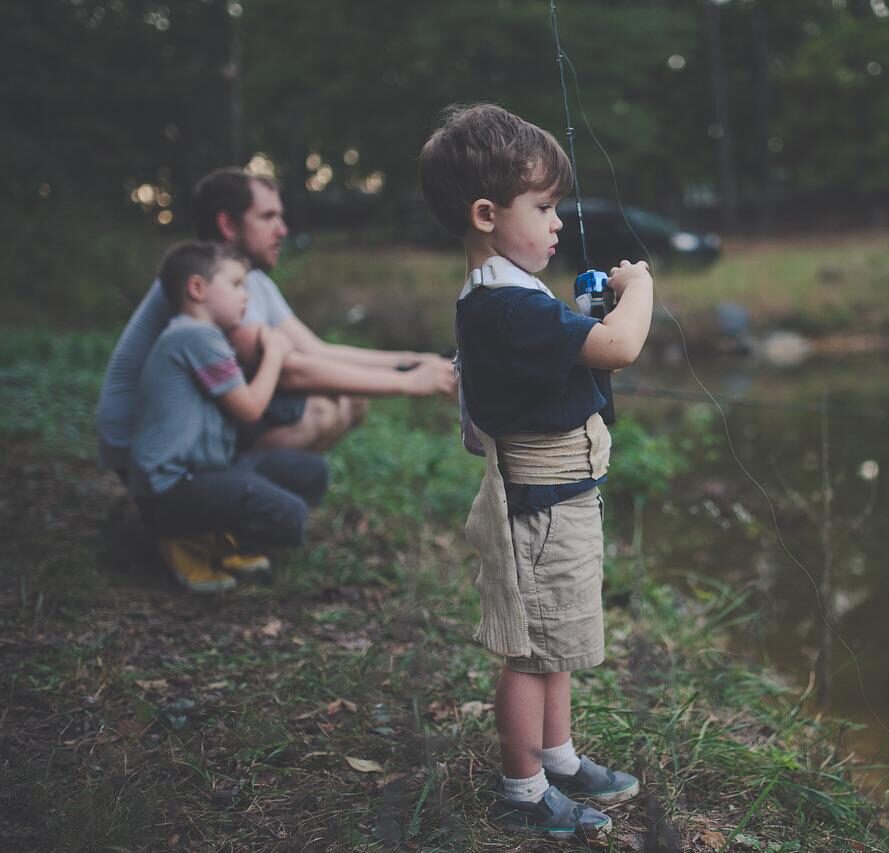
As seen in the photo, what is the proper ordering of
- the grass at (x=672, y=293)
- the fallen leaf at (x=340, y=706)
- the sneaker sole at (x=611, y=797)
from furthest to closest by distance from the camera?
the grass at (x=672, y=293)
the fallen leaf at (x=340, y=706)
the sneaker sole at (x=611, y=797)

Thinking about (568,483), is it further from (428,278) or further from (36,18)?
(36,18)

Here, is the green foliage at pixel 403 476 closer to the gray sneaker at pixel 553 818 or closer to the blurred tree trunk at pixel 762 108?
the gray sneaker at pixel 553 818

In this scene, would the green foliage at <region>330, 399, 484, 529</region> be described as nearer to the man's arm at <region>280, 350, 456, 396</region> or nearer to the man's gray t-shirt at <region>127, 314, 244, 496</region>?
the man's arm at <region>280, 350, 456, 396</region>

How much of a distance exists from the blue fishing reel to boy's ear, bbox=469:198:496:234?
20 cm

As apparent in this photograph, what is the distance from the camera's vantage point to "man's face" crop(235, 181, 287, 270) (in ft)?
11.8

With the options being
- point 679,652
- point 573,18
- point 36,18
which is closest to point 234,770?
point 679,652

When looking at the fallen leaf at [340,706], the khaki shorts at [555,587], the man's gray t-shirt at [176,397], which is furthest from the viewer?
the man's gray t-shirt at [176,397]

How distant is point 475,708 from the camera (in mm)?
2537

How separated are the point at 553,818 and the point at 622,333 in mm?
924

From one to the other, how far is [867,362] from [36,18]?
1035 centimetres

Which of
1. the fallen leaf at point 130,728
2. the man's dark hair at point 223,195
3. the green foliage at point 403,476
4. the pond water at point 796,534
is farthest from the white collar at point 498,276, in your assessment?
the green foliage at point 403,476

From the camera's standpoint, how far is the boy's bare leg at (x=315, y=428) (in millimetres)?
3635

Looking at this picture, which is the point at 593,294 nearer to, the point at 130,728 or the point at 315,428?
the point at 130,728

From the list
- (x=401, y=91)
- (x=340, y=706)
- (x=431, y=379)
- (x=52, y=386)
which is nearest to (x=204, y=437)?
(x=431, y=379)
